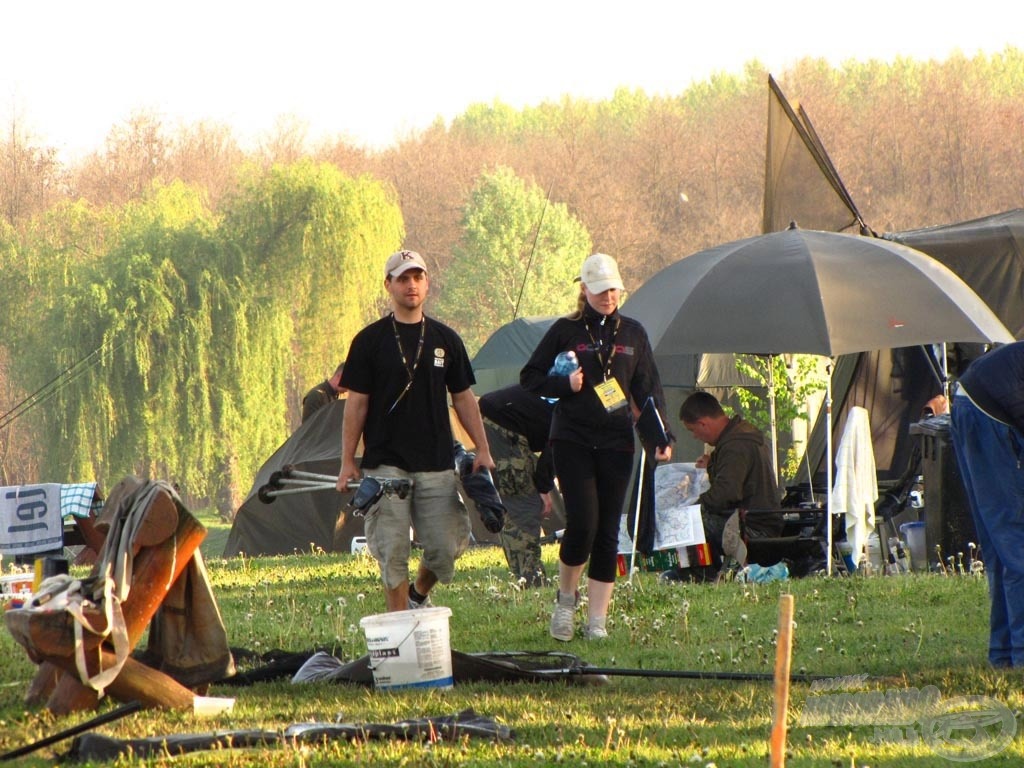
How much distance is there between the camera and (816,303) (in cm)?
932

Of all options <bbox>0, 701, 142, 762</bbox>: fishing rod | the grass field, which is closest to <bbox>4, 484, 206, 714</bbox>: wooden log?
the grass field

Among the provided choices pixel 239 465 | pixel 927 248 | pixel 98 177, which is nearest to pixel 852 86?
pixel 98 177

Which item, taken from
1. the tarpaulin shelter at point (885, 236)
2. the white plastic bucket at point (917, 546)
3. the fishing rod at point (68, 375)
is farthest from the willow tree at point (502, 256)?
the white plastic bucket at point (917, 546)

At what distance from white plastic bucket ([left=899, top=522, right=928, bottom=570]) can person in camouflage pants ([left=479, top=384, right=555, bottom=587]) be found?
8.19 ft

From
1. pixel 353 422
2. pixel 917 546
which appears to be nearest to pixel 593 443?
pixel 353 422

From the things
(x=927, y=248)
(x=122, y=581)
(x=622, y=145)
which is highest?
(x=622, y=145)

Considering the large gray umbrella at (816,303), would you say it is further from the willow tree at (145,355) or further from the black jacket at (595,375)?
the willow tree at (145,355)

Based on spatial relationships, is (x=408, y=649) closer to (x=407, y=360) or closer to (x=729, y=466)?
A: (x=407, y=360)

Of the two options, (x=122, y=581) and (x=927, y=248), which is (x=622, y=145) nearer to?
(x=927, y=248)

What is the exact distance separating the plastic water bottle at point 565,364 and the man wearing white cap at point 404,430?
24.1 inches

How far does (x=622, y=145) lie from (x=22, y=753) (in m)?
61.5

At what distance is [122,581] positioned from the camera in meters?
5.02

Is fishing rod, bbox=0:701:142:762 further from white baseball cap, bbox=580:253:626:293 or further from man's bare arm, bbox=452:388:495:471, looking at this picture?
white baseball cap, bbox=580:253:626:293

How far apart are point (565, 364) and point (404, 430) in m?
0.93
